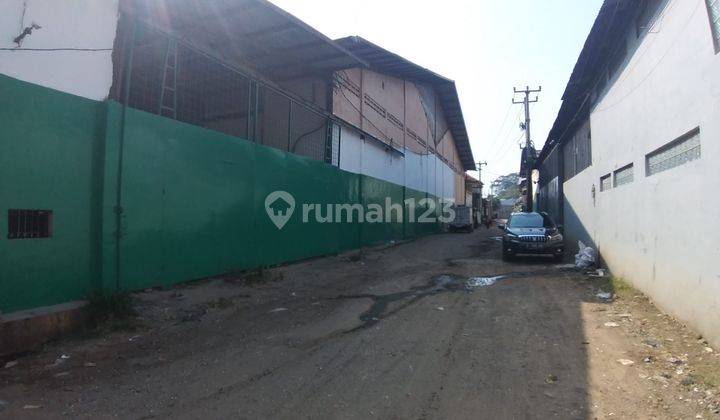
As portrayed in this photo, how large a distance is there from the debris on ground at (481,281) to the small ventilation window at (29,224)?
720 centimetres

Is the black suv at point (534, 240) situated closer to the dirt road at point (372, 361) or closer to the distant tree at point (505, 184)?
the dirt road at point (372, 361)

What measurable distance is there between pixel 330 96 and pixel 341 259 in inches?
232

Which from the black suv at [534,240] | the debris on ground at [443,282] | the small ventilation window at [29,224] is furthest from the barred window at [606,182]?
the small ventilation window at [29,224]

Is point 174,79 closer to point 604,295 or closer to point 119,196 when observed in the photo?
point 119,196

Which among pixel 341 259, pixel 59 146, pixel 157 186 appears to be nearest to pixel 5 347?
pixel 59 146

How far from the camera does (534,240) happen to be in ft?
41.7

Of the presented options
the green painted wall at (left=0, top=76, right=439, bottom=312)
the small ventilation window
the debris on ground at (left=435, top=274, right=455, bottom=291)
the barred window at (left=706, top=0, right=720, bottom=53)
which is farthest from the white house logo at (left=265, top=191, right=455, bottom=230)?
the barred window at (left=706, top=0, right=720, bottom=53)

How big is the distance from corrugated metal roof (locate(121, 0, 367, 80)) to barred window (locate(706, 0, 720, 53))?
27.7ft

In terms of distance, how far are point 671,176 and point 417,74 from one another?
65.7ft

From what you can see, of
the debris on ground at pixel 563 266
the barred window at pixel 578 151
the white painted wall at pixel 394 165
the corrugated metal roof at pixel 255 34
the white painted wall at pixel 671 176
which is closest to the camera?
the white painted wall at pixel 671 176

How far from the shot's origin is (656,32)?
6980 millimetres

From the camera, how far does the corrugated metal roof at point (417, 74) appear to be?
1800 cm

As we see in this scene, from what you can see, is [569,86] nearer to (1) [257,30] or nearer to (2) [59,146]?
(1) [257,30]

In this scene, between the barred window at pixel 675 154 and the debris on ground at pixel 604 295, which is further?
the debris on ground at pixel 604 295
